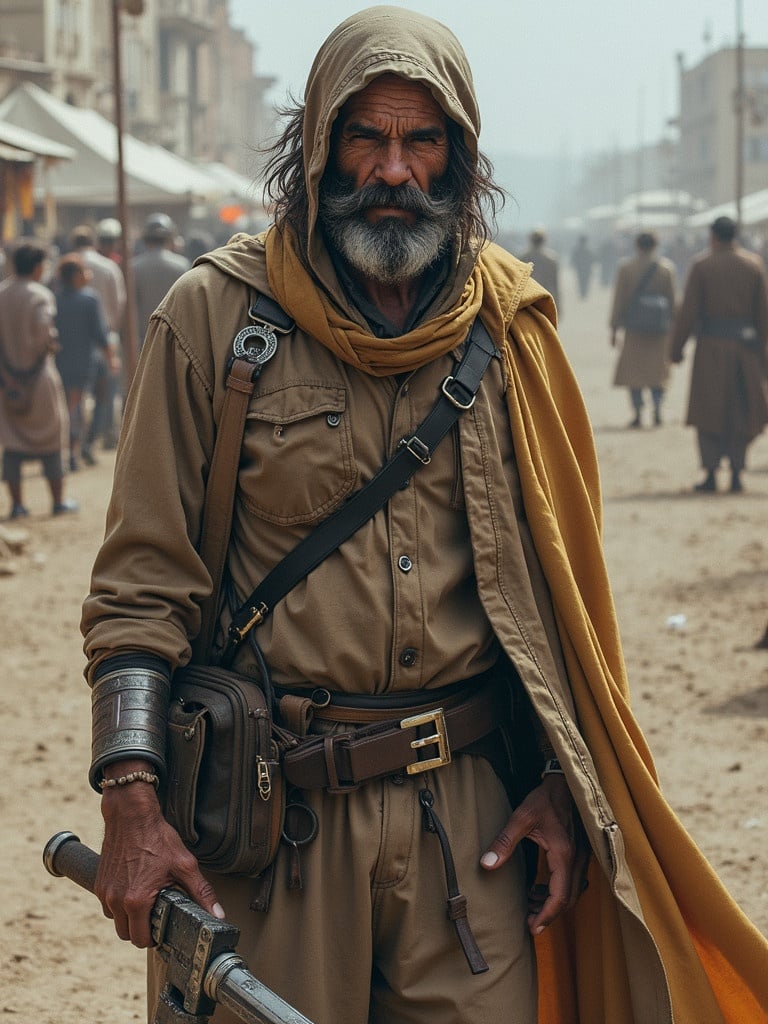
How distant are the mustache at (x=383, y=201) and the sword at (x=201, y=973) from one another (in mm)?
1073

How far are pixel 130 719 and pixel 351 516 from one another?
0.45 meters

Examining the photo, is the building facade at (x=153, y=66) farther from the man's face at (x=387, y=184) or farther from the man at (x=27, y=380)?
the man's face at (x=387, y=184)

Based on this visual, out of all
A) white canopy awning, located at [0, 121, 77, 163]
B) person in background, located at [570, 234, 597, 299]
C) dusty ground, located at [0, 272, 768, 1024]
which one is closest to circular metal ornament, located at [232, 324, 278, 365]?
dusty ground, located at [0, 272, 768, 1024]

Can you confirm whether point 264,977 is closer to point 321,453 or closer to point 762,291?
point 321,453

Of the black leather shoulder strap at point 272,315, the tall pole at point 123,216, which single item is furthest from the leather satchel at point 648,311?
the black leather shoulder strap at point 272,315

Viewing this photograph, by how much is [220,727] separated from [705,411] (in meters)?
10.1

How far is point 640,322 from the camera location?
615 inches

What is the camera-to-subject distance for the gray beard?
2582 millimetres

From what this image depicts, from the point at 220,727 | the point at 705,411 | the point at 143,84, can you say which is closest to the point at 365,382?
the point at 220,727

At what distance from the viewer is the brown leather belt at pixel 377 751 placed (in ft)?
8.14

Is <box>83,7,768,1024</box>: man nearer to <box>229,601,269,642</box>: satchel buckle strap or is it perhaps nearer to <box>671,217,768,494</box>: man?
<box>229,601,269,642</box>: satchel buckle strap

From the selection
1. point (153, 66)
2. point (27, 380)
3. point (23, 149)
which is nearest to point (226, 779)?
point (27, 380)

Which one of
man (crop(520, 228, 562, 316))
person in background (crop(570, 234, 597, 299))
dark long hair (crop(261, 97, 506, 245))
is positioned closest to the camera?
dark long hair (crop(261, 97, 506, 245))

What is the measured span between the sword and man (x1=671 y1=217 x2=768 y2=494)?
33.6ft
